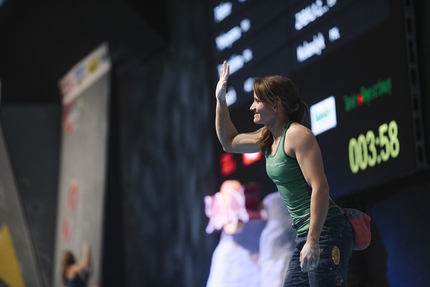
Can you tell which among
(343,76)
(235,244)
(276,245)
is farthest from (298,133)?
(235,244)

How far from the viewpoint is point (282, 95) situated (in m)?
2.47

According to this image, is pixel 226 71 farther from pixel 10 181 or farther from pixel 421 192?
pixel 10 181

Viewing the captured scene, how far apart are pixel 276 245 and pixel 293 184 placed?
152 centimetres

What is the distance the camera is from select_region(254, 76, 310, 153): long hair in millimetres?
2471

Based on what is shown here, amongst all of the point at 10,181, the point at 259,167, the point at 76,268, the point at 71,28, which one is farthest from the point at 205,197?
the point at 10,181

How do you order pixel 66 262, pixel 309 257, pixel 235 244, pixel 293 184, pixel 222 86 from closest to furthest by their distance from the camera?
pixel 309 257 < pixel 293 184 < pixel 222 86 < pixel 235 244 < pixel 66 262

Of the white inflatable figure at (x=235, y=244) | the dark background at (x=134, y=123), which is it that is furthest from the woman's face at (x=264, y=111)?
the dark background at (x=134, y=123)

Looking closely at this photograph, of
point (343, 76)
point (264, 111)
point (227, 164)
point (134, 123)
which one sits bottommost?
point (264, 111)

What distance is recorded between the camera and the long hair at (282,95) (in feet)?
8.11

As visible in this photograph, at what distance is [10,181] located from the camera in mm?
7453

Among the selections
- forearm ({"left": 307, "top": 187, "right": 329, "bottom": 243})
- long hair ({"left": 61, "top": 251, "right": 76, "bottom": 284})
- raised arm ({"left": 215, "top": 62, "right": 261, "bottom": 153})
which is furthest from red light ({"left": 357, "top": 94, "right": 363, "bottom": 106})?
long hair ({"left": 61, "top": 251, "right": 76, "bottom": 284})

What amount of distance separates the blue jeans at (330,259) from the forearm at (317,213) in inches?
3.4

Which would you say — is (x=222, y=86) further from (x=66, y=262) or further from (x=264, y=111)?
(x=66, y=262)

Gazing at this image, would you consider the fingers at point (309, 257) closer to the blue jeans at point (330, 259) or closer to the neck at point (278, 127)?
the blue jeans at point (330, 259)
